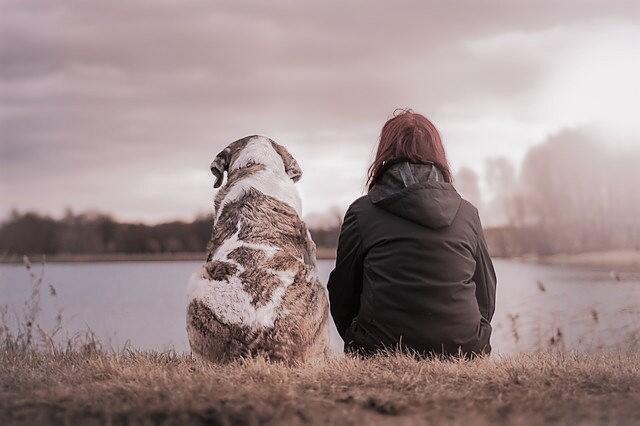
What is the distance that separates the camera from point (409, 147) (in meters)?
6.63

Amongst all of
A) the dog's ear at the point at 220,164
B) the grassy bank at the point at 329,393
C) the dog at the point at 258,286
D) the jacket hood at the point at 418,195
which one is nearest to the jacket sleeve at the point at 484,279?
the jacket hood at the point at 418,195

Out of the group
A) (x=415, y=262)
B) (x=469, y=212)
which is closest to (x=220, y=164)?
(x=415, y=262)

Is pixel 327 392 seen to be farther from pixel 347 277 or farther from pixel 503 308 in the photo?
pixel 503 308

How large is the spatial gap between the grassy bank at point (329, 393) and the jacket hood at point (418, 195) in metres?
1.18

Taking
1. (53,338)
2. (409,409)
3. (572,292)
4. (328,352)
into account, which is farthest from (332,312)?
(572,292)

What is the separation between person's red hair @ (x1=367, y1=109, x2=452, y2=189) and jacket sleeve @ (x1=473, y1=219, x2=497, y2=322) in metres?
0.68

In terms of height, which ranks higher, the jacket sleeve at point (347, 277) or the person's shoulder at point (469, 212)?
the person's shoulder at point (469, 212)

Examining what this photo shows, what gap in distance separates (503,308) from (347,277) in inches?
380

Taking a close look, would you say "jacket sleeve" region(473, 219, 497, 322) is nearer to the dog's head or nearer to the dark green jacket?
the dark green jacket

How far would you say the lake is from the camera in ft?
33.7

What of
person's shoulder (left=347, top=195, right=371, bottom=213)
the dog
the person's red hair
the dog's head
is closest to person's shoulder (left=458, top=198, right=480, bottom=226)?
the person's red hair

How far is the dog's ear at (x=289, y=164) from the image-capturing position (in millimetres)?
7324

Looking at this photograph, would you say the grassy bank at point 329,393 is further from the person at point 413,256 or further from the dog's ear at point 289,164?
the dog's ear at point 289,164

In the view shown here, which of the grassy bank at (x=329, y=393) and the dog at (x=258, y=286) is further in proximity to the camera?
the dog at (x=258, y=286)
